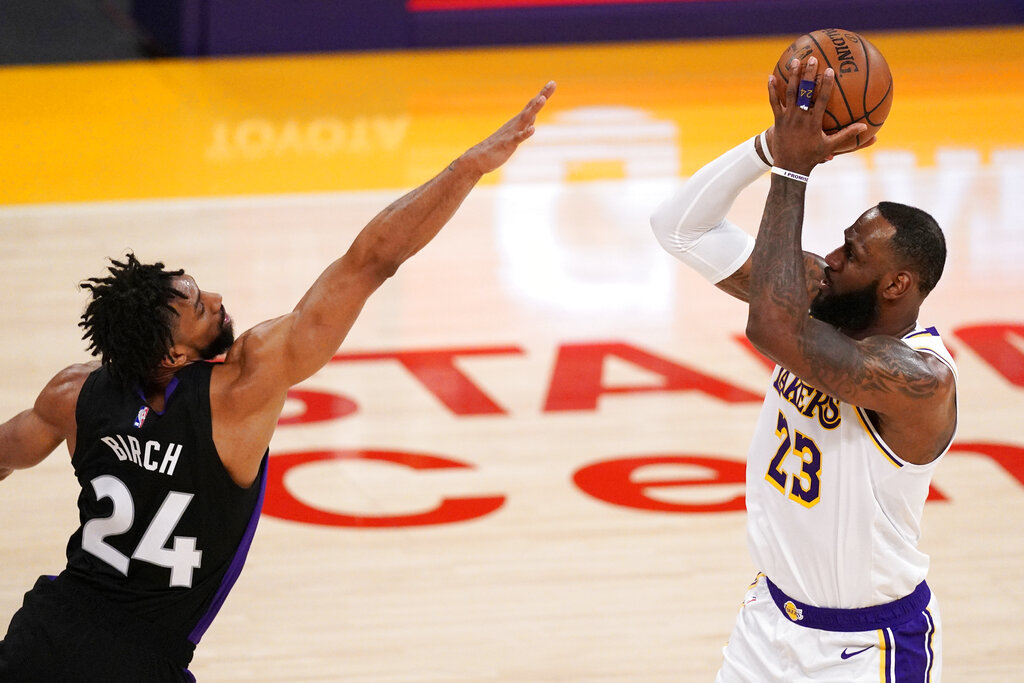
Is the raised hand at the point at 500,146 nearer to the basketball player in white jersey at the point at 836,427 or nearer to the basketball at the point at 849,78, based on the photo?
the basketball player in white jersey at the point at 836,427

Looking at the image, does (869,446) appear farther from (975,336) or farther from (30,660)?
(975,336)

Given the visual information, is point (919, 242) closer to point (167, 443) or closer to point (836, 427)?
point (836, 427)

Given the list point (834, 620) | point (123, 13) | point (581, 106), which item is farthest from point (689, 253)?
point (123, 13)

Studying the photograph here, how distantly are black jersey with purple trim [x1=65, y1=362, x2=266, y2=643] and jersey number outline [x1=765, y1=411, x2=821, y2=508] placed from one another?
1.26 meters

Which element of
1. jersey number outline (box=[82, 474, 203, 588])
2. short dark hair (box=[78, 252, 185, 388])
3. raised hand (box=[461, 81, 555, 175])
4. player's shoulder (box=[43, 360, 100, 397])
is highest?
raised hand (box=[461, 81, 555, 175])

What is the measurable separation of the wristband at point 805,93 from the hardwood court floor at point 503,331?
2337mm

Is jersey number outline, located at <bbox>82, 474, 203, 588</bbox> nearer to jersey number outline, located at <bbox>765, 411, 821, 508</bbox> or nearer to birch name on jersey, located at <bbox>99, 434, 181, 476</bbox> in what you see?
birch name on jersey, located at <bbox>99, 434, 181, 476</bbox>

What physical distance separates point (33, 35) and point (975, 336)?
33.1 ft

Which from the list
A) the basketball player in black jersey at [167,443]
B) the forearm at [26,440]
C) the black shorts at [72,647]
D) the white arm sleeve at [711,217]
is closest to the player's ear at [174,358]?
the basketball player in black jersey at [167,443]

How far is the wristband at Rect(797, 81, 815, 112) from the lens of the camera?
115 inches

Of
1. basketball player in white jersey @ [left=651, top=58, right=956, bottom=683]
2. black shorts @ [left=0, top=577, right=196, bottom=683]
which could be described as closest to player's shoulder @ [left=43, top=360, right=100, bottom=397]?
black shorts @ [left=0, top=577, right=196, bottom=683]

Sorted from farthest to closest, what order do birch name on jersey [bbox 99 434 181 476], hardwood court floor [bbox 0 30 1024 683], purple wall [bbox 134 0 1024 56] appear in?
purple wall [bbox 134 0 1024 56], hardwood court floor [bbox 0 30 1024 683], birch name on jersey [bbox 99 434 181 476]

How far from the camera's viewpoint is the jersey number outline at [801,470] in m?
3.25

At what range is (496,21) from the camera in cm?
1423
